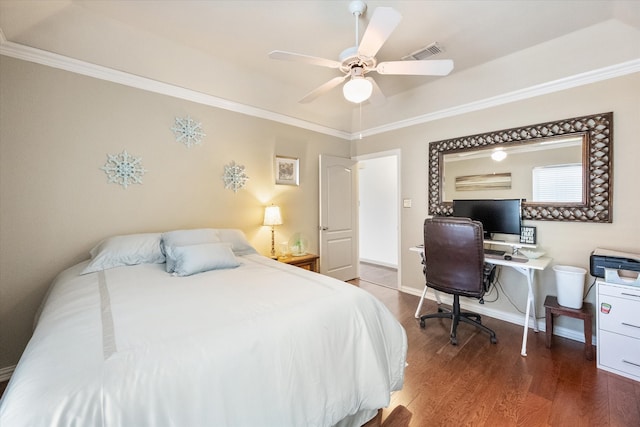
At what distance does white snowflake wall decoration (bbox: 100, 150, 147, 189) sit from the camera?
236 centimetres

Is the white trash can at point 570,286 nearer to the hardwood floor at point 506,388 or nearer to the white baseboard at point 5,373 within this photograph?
the hardwood floor at point 506,388

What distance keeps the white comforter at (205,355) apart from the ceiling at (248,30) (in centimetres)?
196

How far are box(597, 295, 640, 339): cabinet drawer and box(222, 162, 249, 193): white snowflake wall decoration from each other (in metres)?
3.52

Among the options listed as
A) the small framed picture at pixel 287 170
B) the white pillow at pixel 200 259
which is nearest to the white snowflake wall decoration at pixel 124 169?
the white pillow at pixel 200 259

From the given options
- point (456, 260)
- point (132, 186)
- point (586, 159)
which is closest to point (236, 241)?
point (132, 186)

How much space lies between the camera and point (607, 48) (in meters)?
2.23

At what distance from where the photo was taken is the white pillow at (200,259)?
1.94m

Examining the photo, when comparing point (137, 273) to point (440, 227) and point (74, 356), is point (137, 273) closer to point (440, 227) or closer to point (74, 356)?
point (74, 356)

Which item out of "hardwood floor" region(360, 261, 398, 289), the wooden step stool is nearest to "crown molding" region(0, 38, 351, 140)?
"hardwood floor" region(360, 261, 398, 289)

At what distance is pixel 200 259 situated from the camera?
6.57ft

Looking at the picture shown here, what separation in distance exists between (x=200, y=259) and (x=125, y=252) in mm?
667

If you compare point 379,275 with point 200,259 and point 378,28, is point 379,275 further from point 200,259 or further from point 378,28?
point 378,28

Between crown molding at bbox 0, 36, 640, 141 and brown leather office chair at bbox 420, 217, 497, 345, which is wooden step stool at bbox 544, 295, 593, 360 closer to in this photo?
brown leather office chair at bbox 420, 217, 497, 345

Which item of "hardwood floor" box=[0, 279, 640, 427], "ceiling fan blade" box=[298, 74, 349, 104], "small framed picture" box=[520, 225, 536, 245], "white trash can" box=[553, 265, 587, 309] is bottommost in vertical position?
"hardwood floor" box=[0, 279, 640, 427]
